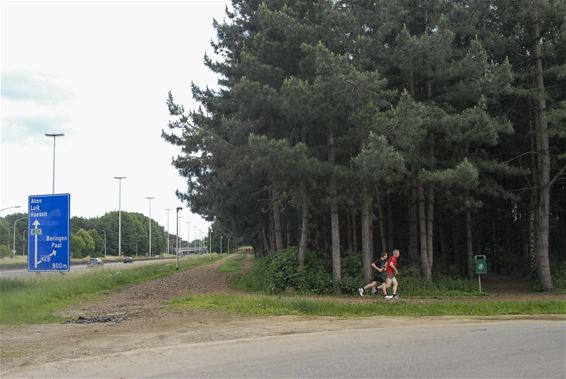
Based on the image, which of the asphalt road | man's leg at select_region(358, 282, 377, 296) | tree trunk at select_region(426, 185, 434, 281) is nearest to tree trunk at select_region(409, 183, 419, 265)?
tree trunk at select_region(426, 185, 434, 281)

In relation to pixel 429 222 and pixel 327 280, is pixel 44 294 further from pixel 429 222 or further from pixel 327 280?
pixel 429 222

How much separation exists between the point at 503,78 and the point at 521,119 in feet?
20.5

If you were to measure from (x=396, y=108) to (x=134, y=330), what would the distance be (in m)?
11.8

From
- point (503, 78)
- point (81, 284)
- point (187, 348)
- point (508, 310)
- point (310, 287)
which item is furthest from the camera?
point (81, 284)

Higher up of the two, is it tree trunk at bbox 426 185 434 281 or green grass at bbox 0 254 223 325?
tree trunk at bbox 426 185 434 281

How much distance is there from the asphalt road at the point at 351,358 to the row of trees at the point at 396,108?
7839mm

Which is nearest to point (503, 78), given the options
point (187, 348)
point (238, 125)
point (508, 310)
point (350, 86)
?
point (350, 86)

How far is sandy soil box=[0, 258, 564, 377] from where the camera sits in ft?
34.5

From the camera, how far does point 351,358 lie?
930 cm

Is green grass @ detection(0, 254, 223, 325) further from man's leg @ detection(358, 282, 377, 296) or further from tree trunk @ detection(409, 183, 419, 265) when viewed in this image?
tree trunk @ detection(409, 183, 419, 265)

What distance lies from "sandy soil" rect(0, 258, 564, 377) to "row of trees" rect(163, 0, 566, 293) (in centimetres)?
594

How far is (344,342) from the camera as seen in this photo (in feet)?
36.3

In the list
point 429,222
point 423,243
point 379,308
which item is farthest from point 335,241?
point 379,308

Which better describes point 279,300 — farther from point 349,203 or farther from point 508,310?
point 508,310
